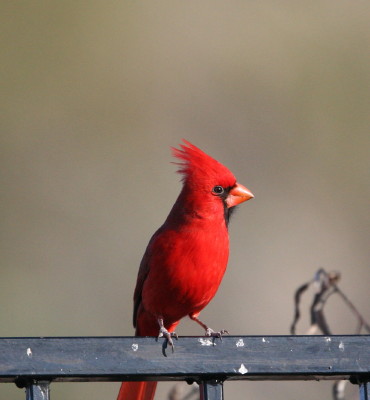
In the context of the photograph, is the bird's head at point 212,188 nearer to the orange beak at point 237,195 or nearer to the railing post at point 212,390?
the orange beak at point 237,195

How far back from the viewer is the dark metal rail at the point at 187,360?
153 cm

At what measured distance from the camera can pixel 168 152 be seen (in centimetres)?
589

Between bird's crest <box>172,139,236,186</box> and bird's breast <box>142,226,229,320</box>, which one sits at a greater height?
bird's crest <box>172,139,236,186</box>

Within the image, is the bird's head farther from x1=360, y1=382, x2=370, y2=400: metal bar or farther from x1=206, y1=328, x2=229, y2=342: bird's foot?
x1=360, y1=382, x2=370, y2=400: metal bar

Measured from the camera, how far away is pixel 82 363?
5.05ft

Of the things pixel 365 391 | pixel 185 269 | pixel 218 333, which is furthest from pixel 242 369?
pixel 185 269

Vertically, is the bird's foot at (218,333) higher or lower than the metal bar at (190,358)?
higher

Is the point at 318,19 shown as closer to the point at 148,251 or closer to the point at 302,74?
the point at 302,74

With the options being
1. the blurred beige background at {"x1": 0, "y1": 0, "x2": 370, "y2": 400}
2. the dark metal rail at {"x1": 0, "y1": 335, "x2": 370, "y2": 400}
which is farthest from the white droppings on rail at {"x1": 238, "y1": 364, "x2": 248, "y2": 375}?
the blurred beige background at {"x1": 0, "y1": 0, "x2": 370, "y2": 400}

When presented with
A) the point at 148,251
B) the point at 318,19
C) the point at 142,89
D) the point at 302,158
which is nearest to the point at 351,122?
the point at 302,158

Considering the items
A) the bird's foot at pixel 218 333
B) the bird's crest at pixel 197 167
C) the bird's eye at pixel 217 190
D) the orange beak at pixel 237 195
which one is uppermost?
the bird's crest at pixel 197 167

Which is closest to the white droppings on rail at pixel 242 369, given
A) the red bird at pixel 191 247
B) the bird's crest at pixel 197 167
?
the red bird at pixel 191 247

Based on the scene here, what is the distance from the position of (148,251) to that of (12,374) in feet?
4.25

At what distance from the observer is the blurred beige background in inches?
208
